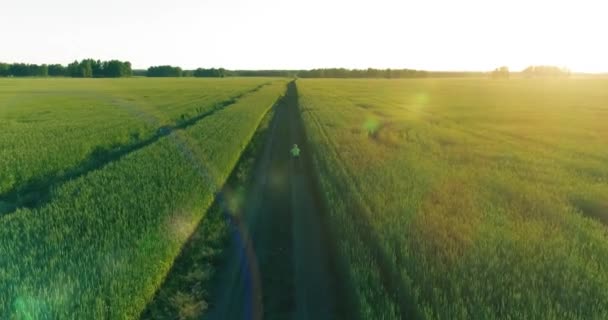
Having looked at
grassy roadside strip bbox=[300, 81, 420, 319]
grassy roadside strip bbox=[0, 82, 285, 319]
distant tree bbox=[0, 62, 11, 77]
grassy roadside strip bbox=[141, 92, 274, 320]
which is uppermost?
distant tree bbox=[0, 62, 11, 77]

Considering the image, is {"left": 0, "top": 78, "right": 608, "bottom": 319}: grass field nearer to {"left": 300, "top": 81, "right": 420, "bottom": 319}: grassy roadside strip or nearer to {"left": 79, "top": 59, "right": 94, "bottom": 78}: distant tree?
{"left": 300, "top": 81, "right": 420, "bottom": 319}: grassy roadside strip

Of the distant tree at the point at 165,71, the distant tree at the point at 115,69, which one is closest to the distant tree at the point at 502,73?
the distant tree at the point at 165,71

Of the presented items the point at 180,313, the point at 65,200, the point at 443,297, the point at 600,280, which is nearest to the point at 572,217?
the point at 600,280

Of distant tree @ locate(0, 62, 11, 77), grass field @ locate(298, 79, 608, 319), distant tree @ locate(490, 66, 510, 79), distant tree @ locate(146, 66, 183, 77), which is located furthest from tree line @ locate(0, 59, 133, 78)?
distant tree @ locate(490, 66, 510, 79)

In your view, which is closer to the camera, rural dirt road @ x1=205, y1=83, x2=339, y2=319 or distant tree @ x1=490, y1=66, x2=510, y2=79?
rural dirt road @ x1=205, y1=83, x2=339, y2=319

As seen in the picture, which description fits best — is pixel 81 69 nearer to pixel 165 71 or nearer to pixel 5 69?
pixel 5 69

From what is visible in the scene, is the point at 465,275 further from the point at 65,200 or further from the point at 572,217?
the point at 65,200

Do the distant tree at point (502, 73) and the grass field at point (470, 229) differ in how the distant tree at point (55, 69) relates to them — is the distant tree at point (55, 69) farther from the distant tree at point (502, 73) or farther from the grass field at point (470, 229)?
the distant tree at point (502, 73)
